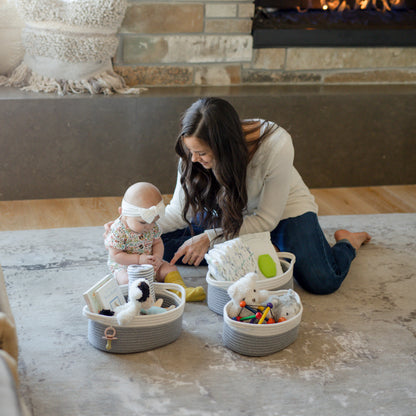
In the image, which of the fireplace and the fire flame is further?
the fire flame

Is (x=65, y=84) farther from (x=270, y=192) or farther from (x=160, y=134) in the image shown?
(x=270, y=192)

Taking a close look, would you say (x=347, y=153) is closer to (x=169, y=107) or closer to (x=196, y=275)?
(x=169, y=107)

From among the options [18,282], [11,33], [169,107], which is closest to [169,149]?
A: [169,107]

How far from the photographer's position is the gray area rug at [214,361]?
1433 mm

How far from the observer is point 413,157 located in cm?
315

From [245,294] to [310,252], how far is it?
434mm

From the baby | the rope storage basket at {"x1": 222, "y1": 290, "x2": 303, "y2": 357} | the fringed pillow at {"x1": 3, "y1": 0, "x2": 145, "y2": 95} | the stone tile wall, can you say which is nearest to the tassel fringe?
the fringed pillow at {"x1": 3, "y1": 0, "x2": 145, "y2": 95}

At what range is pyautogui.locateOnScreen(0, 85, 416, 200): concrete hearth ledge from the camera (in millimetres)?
2713

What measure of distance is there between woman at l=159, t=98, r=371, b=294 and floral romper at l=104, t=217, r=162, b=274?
0.39 ft

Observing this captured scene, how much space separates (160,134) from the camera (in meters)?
2.83

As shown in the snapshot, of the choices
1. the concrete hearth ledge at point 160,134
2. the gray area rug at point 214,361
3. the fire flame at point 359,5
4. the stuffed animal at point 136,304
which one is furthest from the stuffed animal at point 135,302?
the fire flame at point 359,5

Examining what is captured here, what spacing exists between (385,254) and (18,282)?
132 cm

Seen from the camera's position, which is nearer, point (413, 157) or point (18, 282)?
point (18, 282)

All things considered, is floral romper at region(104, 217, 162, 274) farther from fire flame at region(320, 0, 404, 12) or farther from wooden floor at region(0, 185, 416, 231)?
fire flame at region(320, 0, 404, 12)
